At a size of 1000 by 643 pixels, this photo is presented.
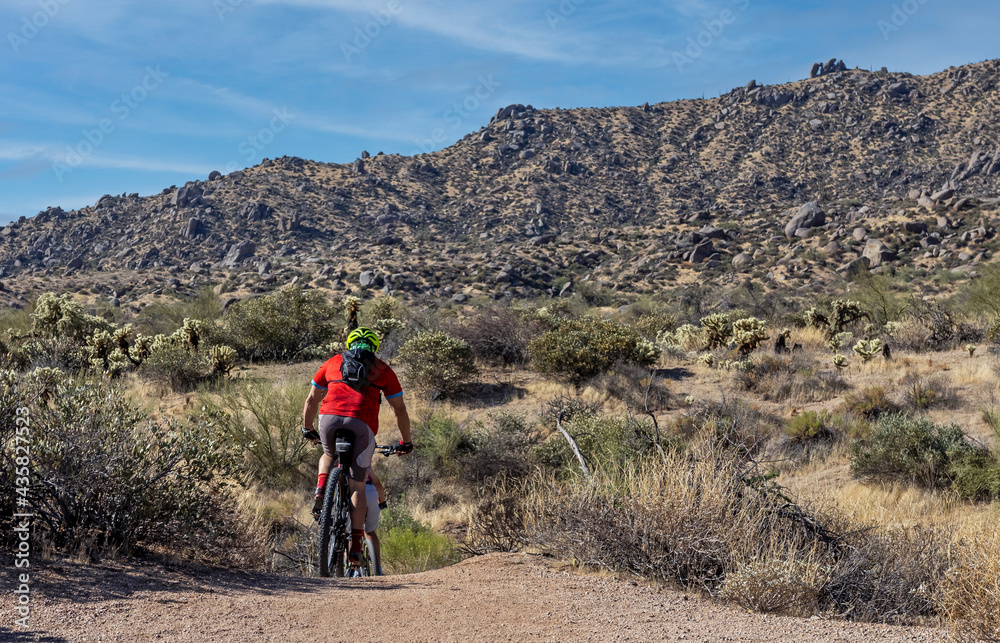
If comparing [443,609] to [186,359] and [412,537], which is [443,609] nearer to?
[412,537]

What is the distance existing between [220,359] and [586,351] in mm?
8158

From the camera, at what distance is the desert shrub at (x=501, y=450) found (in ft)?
32.6

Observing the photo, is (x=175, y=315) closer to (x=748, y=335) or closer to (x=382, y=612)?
(x=748, y=335)

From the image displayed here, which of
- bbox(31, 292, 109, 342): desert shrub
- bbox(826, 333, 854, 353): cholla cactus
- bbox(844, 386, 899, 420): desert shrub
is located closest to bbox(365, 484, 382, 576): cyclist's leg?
bbox(844, 386, 899, 420): desert shrub

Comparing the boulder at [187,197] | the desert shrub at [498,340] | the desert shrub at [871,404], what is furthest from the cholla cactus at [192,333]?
the boulder at [187,197]

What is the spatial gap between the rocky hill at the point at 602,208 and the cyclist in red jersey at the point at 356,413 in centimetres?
3298

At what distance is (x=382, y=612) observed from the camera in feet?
13.1

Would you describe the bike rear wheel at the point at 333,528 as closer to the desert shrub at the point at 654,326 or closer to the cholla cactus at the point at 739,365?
the cholla cactus at the point at 739,365

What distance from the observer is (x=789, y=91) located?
8875cm

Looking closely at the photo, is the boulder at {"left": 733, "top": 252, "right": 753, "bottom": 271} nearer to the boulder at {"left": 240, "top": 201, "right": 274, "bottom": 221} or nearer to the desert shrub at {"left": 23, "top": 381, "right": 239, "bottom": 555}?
the desert shrub at {"left": 23, "top": 381, "right": 239, "bottom": 555}

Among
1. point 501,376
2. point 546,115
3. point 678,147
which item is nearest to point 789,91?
point 678,147

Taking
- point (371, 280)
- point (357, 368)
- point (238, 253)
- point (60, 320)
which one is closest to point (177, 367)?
point (60, 320)

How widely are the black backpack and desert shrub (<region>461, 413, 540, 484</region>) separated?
4.58 m

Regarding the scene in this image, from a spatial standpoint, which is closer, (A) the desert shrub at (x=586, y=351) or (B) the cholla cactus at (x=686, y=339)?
(A) the desert shrub at (x=586, y=351)
